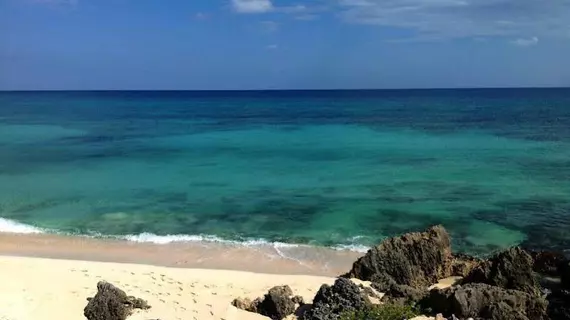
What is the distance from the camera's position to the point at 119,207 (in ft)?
67.0

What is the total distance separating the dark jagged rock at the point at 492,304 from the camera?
29.2ft

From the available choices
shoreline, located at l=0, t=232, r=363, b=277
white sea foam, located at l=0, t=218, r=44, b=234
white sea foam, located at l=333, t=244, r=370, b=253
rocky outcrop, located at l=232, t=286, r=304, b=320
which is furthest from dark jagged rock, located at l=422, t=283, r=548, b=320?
white sea foam, located at l=0, t=218, r=44, b=234

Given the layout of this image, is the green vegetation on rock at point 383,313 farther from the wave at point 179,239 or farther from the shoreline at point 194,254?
the wave at point 179,239

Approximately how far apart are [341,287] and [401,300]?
3.68ft

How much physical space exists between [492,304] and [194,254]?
826cm

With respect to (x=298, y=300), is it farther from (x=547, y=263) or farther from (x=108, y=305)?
(x=547, y=263)

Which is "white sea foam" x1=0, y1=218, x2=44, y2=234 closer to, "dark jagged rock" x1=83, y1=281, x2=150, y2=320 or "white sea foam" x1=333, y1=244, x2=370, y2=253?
"dark jagged rock" x1=83, y1=281, x2=150, y2=320

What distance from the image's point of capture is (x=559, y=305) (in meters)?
9.36

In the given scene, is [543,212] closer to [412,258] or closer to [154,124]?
[412,258]

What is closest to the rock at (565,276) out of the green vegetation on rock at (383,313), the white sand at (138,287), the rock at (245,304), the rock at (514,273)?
the rock at (514,273)

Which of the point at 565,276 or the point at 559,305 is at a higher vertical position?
the point at 565,276

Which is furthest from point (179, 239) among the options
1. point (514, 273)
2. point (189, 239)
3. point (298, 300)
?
point (514, 273)

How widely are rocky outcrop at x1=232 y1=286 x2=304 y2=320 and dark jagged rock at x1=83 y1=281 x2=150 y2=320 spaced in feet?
6.36

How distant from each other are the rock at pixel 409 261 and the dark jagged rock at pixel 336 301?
1620 mm
